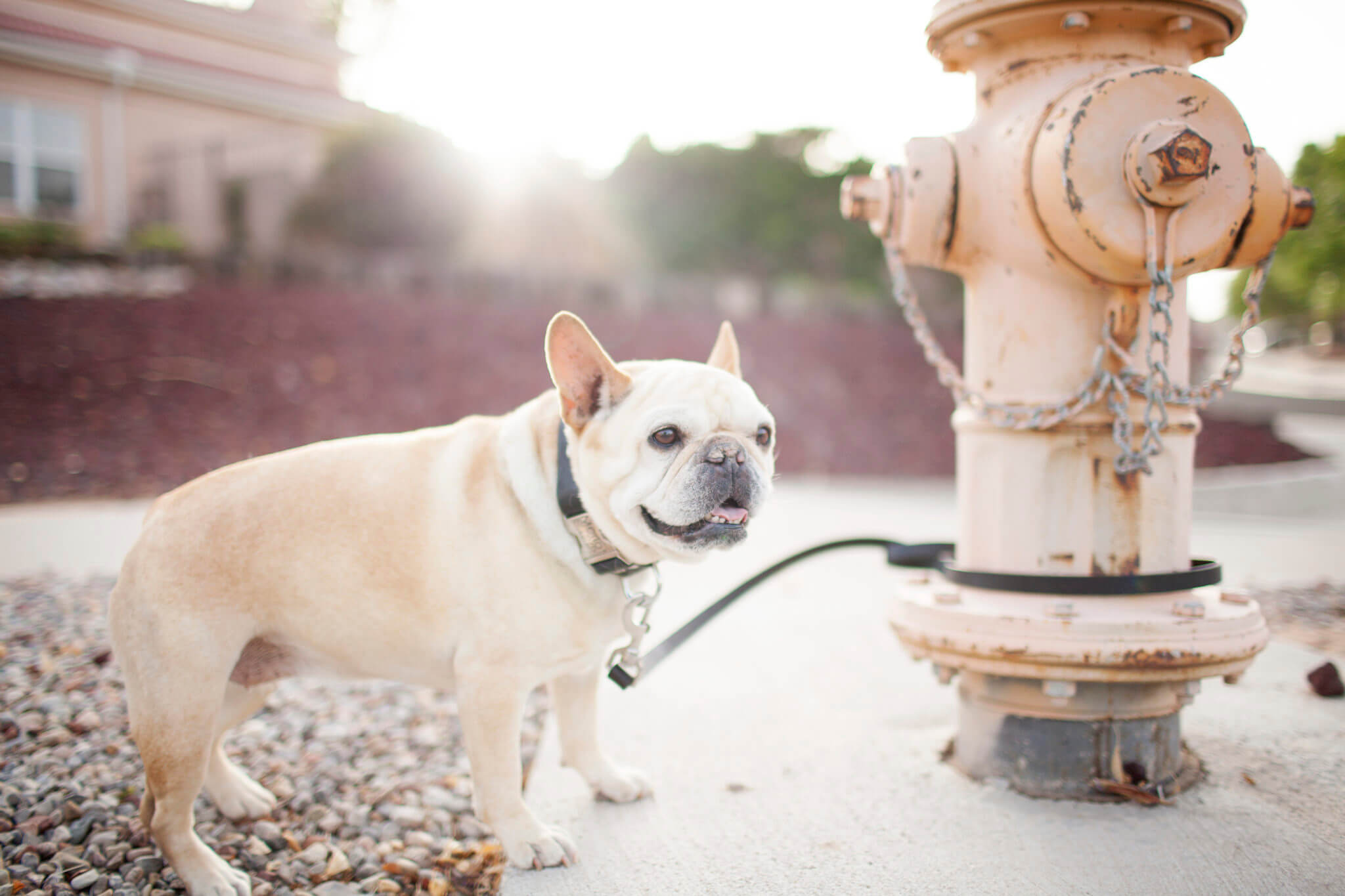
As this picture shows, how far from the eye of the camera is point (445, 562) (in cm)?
203

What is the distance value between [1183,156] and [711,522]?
4.38 ft

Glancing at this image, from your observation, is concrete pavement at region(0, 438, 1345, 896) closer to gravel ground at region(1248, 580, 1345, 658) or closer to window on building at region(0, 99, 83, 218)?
gravel ground at region(1248, 580, 1345, 658)

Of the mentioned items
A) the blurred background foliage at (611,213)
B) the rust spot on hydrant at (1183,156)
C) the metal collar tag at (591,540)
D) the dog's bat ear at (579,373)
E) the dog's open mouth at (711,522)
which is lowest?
the metal collar tag at (591,540)

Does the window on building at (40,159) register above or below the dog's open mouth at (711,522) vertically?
above

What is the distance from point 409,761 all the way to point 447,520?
1078 millimetres

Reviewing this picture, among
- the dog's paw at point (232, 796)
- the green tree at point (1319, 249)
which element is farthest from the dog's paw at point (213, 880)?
the green tree at point (1319, 249)

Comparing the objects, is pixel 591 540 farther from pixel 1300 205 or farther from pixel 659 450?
pixel 1300 205

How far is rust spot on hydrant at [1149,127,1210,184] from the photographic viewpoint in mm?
1872

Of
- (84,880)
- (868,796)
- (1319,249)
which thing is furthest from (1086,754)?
(1319,249)

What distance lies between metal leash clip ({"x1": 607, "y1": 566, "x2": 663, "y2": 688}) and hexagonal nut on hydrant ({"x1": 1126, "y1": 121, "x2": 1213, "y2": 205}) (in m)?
1.47

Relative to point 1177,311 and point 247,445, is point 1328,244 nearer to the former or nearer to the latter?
point 1177,311

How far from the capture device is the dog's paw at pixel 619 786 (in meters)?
2.32

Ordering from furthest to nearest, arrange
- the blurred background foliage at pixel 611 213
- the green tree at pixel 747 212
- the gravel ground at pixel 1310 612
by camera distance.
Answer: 1. the green tree at pixel 747 212
2. the blurred background foliage at pixel 611 213
3. the gravel ground at pixel 1310 612

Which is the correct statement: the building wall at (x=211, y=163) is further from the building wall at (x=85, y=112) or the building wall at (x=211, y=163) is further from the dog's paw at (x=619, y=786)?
the dog's paw at (x=619, y=786)
